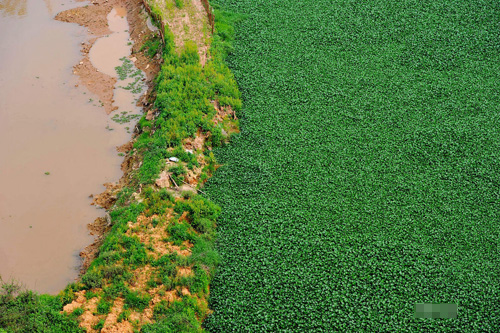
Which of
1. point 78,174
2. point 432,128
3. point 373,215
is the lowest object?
point 78,174

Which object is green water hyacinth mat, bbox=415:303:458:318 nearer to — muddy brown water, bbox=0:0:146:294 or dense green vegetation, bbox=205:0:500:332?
dense green vegetation, bbox=205:0:500:332

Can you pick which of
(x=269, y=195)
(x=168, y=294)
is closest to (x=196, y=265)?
(x=168, y=294)

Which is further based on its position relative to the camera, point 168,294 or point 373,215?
point 373,215

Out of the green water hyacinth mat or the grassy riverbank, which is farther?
the green water hyacinth mat

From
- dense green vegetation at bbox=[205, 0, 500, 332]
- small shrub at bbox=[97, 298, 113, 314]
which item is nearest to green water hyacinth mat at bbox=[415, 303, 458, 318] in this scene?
dense green vegetation at bbox=[205, 0, 500, 332]

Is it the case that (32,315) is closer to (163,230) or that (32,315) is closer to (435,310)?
(163,230)

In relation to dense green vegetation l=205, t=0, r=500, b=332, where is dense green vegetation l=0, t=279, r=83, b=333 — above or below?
below

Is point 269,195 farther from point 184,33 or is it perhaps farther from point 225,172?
point 184,33

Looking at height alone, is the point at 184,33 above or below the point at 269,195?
above
